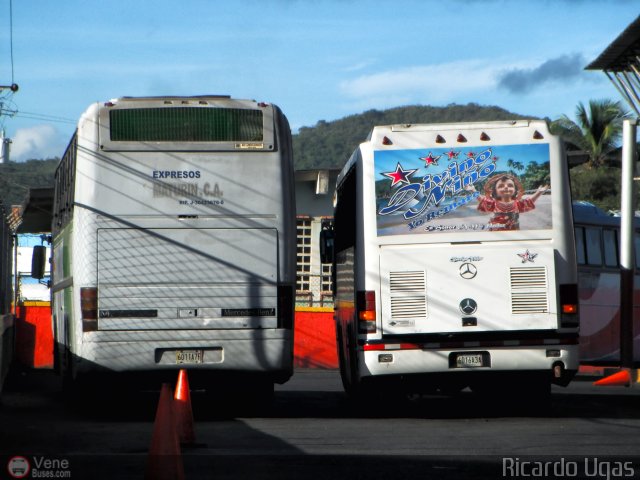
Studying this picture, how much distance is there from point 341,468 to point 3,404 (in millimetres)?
8284

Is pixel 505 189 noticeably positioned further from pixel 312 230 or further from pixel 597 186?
pixel 597 186

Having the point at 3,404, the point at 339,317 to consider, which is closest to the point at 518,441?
the point at 339,317

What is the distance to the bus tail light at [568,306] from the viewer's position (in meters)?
13.0

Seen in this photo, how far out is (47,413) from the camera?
47.1 feet

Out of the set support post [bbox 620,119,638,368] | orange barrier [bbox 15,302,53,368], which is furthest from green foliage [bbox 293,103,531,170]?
support post [bbox 620,119,638,368]

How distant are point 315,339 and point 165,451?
17439mm

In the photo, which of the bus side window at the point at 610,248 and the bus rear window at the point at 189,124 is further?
the bus side window at the point at 610,248

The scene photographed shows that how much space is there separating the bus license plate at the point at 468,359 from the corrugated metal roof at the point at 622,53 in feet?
47.2

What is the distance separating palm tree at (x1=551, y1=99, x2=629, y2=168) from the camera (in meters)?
60.5

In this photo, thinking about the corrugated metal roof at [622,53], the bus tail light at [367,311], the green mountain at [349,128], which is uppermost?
the green mountain at [349,128]

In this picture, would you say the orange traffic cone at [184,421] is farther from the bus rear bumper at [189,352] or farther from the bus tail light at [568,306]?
the bus tail light at [568,306]

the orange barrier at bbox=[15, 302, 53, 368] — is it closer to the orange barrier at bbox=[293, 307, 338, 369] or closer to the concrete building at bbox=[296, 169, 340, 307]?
the orange barrier at bbox=[293, 307, 338, 369]

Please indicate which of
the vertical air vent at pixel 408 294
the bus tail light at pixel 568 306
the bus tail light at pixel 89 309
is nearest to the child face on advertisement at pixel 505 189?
the bus tail light at pixel 568 306

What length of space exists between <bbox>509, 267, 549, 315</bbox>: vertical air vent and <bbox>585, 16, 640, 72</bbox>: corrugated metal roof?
45.1ft
